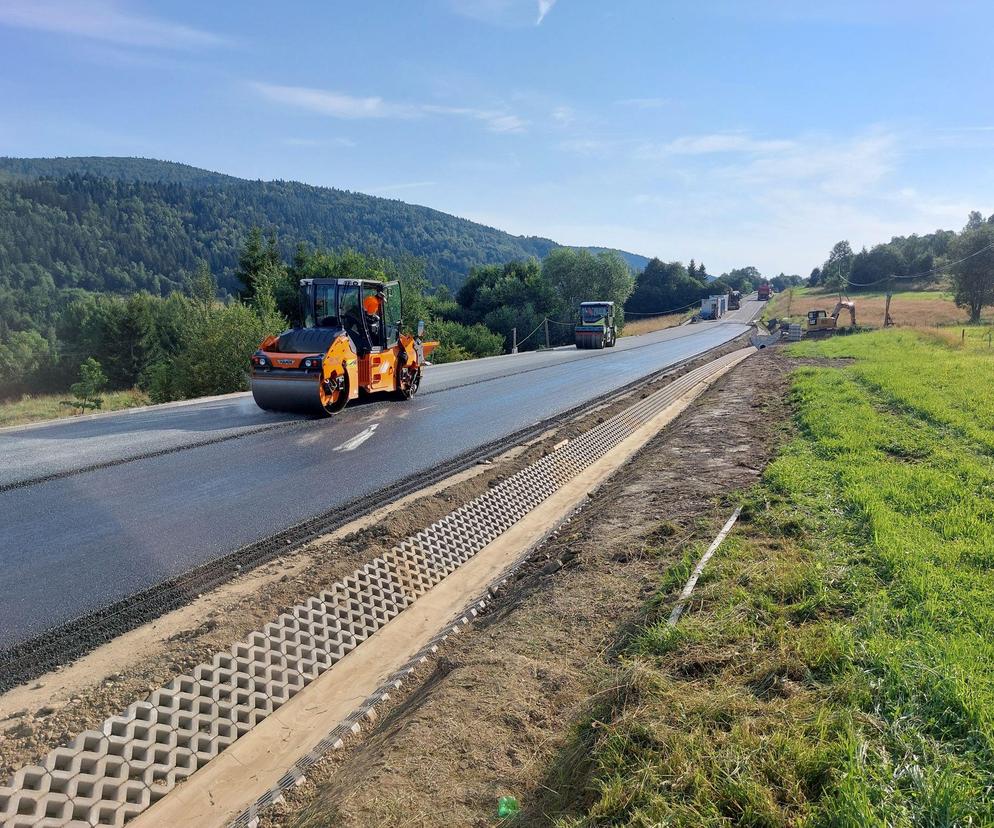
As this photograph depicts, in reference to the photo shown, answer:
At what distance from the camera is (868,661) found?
3424mm

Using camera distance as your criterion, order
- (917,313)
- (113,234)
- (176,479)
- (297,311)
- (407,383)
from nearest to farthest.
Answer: (176,479)
(407,383)
(297,311)
(917,313)
(113,234)

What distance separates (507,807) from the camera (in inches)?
117

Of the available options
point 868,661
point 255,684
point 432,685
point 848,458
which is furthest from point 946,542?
point 255,684

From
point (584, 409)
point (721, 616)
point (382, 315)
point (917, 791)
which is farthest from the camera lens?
point (584, 409)

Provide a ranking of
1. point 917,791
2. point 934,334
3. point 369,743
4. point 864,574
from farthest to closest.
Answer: point 934,334
point 864,574
point 369,743
point 917,791

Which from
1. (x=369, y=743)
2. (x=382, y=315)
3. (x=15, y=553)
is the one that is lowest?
(x=369, y=743)

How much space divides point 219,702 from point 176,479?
4.65 meters

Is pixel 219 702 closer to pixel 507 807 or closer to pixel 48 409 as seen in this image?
pixel 507 807

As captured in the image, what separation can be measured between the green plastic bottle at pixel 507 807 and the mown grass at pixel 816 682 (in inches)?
4.4

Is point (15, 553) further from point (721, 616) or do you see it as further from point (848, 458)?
point (848, 458)

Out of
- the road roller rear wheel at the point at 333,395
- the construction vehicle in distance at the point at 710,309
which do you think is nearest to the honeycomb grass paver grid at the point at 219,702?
the road roller rear wheel at the point at 333,395

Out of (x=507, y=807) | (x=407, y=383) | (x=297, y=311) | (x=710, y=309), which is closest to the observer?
(x=507, y=807)

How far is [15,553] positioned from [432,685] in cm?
405

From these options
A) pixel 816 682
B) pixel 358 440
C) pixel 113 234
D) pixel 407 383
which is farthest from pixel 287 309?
pixel 113 234
